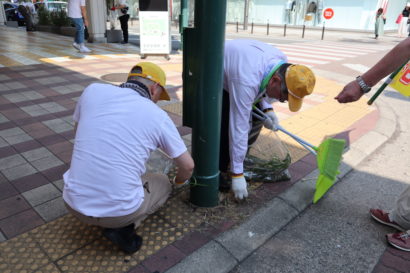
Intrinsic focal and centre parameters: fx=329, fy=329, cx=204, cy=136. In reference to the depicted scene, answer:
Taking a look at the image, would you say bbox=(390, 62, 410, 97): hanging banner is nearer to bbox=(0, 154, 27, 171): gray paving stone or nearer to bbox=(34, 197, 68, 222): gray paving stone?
bbox=(34, 197, 68, 222): gray paving stone

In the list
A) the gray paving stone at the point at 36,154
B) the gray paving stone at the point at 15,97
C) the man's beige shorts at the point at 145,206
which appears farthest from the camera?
the gray paving stone at the point at 15,97

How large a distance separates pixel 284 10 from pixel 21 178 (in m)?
26.8

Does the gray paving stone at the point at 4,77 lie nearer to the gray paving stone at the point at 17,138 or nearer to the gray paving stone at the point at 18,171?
the gray paving stone at the point at 17,138

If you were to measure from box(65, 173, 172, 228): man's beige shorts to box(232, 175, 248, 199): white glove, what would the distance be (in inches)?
19.7

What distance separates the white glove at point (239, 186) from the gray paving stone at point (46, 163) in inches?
66.0

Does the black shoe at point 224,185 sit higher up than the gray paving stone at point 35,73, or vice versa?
the gray paving stone at point 35,73

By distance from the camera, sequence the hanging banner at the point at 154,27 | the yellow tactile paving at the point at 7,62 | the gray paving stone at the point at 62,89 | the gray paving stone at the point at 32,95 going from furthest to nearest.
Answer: the hanging banner at the point at 154,27
the yellow tactile paving at the point at 7,62
the gray paving stone at the point at 62,89
the gray paving stone at the point at 32,95

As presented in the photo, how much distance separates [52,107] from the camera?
460 cm

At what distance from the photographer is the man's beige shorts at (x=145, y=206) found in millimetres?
1886

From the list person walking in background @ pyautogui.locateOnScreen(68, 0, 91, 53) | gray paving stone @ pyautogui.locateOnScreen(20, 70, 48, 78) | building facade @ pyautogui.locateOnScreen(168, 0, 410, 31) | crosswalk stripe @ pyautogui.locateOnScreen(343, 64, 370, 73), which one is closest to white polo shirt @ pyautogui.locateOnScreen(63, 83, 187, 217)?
gray paving stone @ pyautogui.locateOnScreen(20, 70, 48, 78)

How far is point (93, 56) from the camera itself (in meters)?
8.73

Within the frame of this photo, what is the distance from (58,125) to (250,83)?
8.96ft

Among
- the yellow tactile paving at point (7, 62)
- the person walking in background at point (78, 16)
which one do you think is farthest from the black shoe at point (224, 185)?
the person walking in background at point (78, 16)

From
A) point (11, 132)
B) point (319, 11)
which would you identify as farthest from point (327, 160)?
point (319, 11)
